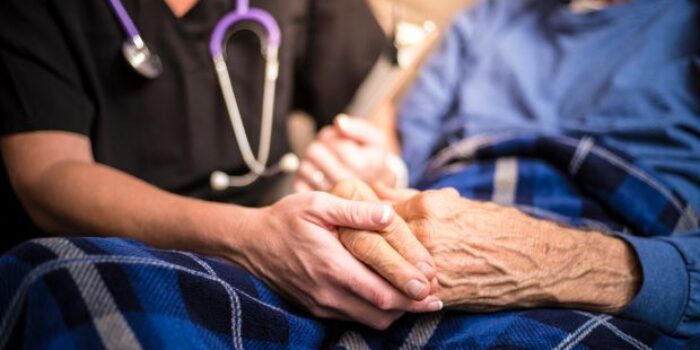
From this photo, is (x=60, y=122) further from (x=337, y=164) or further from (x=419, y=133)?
(x=419, y=133)

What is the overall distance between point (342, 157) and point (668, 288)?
0.51 m

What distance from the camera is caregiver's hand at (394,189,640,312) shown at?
612 millimetres

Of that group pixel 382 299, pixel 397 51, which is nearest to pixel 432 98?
pixel 397 51

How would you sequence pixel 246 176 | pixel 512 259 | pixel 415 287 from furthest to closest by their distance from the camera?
pixel 246 176, pixel 512 259, pixel 415 287

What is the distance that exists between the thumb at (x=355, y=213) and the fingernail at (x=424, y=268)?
6 cm

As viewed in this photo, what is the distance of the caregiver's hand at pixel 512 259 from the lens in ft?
2.01

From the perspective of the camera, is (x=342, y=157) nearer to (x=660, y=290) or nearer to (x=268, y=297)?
(x=268, y=297)

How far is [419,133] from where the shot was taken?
1108 millimetres

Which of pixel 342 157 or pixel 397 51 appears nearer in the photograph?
pixel 342 157

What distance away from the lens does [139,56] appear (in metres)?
0.75

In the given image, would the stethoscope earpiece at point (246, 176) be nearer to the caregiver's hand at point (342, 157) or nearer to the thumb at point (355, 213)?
the caregiver's hand at point (342, 157)

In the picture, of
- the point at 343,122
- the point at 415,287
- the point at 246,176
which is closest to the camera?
the point at 415,287

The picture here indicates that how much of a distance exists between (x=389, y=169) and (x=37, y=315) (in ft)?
2.06

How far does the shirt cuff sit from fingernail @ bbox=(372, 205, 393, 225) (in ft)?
1.12
